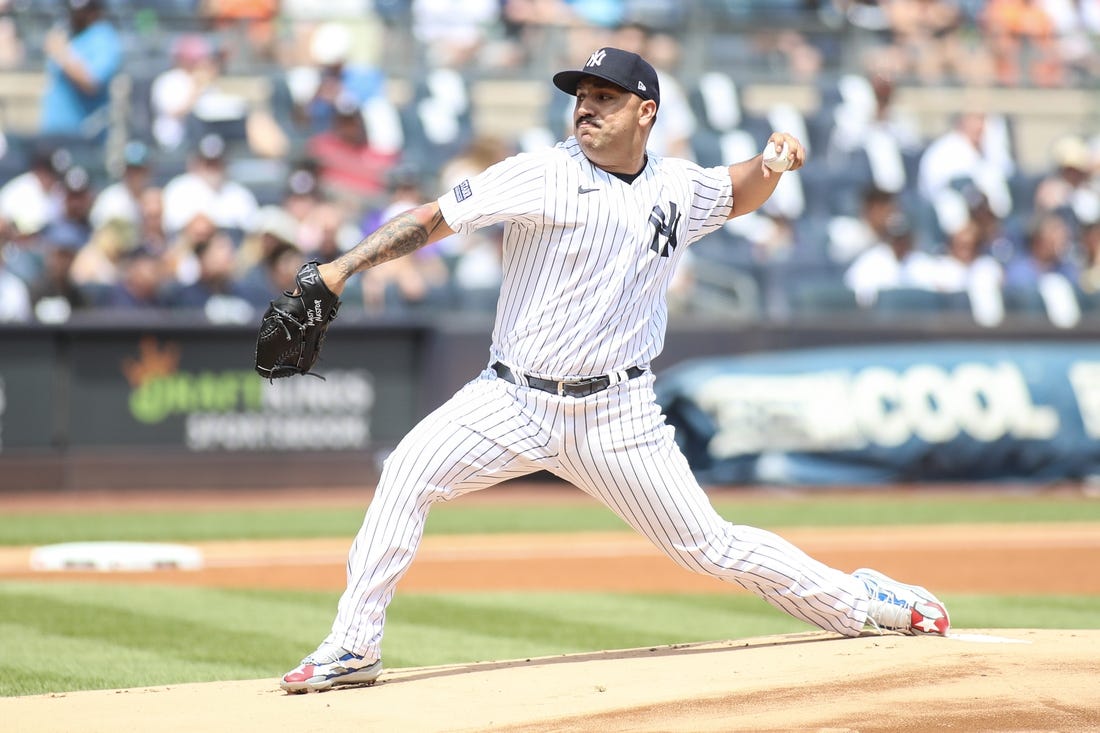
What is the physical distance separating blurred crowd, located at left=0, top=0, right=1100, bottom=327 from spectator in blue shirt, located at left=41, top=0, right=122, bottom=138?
0.02m

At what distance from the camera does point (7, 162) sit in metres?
13.8

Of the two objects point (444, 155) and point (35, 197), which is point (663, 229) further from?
point (444, 155)

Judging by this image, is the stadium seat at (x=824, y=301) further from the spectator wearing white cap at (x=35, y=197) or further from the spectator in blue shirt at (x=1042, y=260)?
the spectator wearing white cap at (x=35, y=197)

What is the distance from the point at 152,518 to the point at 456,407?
6.78 metres

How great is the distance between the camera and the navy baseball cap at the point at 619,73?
496 centimetres

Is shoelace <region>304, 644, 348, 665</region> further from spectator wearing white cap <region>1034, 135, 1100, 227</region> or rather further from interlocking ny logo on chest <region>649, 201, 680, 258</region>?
spectator wearing white cap <region>1034, 135, 1100, 227</region>

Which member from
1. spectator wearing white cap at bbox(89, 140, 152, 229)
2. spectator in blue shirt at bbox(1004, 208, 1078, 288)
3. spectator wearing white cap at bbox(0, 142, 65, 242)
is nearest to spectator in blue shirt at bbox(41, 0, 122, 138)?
spectator wearing white cap at bbox(0, 142, 65, 242)

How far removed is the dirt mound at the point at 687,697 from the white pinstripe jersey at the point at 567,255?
→ 1.00m

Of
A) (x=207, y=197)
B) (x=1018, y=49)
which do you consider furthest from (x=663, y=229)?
(x=1018, y=49)

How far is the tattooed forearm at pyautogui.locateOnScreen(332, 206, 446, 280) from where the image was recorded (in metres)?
4.68

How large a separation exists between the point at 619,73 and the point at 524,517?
7.16m

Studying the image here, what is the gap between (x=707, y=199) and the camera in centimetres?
533

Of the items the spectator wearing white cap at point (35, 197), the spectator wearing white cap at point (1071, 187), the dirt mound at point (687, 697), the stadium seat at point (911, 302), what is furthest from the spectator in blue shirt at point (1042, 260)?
the dirt mound at point (687, 697)

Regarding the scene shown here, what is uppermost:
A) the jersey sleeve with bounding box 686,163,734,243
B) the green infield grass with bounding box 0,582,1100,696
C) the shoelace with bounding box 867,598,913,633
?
the jersey sleeve with bounding box 686,163,734,243
